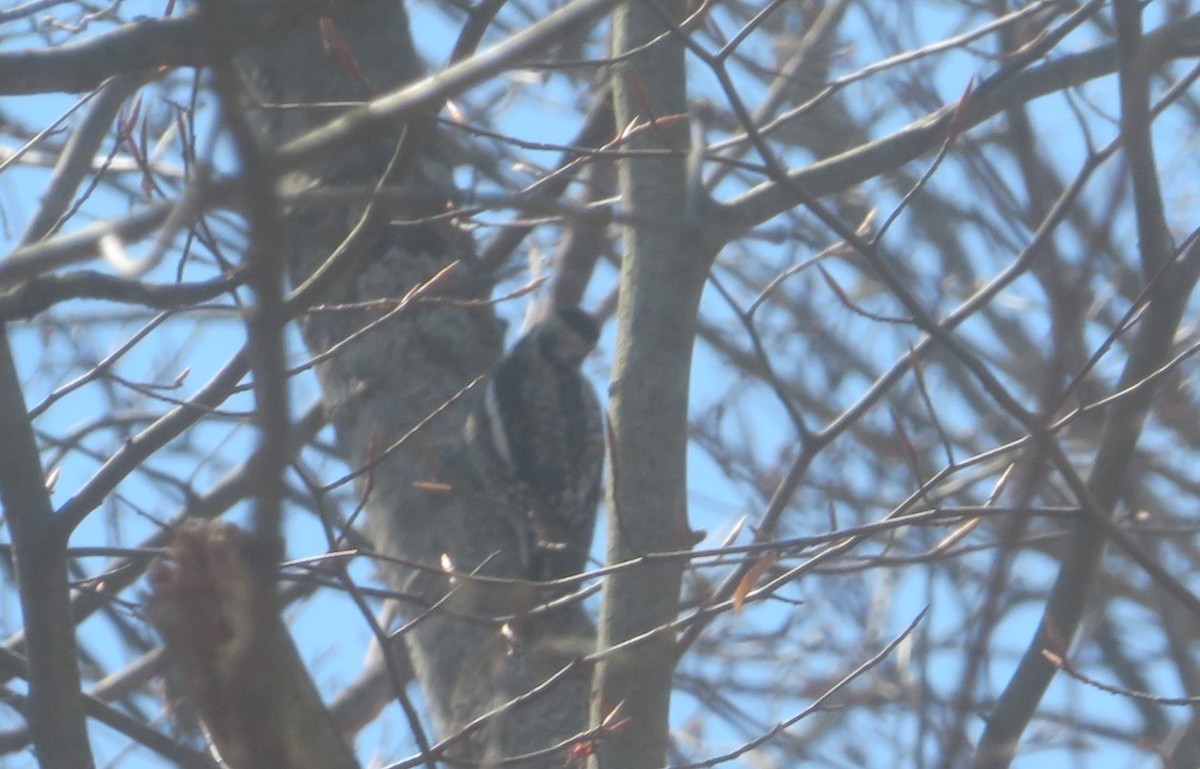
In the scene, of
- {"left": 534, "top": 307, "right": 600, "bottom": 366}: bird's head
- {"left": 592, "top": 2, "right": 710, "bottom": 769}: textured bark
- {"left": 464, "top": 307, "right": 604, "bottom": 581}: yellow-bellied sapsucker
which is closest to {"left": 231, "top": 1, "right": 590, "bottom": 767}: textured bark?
{"left": 592, "top": 2, "right": 710, "bottom": 769}: textured bark

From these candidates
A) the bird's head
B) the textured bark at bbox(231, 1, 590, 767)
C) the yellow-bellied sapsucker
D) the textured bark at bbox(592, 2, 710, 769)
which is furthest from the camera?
the bird's head

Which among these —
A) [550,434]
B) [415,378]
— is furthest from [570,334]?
[415,378]

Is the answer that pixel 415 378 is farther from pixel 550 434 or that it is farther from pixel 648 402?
pixel 550 434

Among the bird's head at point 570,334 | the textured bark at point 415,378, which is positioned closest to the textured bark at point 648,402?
the textured bark at point 415,378

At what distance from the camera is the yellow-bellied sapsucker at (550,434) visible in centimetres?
569

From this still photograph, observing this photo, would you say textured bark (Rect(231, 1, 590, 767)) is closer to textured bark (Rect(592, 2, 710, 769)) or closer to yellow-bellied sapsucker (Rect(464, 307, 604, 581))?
textured bark (Rect(592, 2, 710, 769))

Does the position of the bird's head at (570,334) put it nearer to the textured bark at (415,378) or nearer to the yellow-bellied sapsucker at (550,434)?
the yellow-bellied sapsucker at (550,434)

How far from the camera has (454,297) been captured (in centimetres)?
456

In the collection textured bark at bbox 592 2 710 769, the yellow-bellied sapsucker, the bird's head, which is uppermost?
the bird's head

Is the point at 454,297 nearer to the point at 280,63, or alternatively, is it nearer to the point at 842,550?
the point at 280,63

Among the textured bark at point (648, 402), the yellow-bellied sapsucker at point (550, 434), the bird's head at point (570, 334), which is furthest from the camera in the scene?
the bird's head at point (570, 334)

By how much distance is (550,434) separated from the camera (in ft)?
20.3

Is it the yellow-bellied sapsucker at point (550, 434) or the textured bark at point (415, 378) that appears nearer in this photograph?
the textured bark at point (415, 378)

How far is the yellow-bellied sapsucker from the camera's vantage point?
18.7ft
